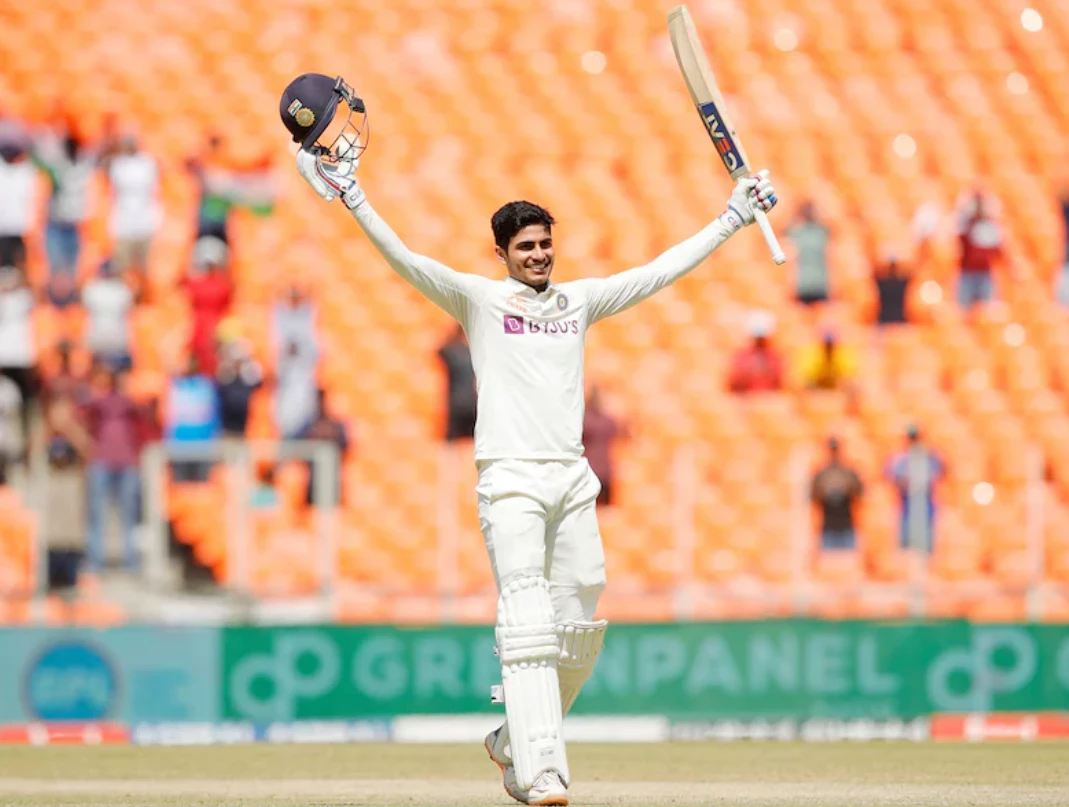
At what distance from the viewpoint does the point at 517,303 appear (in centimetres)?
605

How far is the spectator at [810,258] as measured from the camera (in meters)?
14.8

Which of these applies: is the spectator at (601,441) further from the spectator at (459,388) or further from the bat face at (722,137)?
the bat face at (722,137)

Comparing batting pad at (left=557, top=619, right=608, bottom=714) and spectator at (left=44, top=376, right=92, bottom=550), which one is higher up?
spectator at (left=44, top=376, right=92, bottom=550)

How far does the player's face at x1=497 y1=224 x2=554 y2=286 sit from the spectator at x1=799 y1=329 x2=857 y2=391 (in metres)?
8.32

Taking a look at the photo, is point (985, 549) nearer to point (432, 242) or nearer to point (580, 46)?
point (432, 242)

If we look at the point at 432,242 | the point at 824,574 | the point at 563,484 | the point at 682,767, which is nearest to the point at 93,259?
the point at 432,242

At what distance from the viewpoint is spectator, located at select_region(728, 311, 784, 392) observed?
46.9 feet

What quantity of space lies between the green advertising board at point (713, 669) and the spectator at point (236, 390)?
8.40ft

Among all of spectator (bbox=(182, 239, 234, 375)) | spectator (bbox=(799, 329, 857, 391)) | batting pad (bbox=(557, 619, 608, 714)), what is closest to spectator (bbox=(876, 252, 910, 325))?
spectator (bbox=(799, 329, 857, 391))

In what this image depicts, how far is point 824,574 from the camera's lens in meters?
12.8

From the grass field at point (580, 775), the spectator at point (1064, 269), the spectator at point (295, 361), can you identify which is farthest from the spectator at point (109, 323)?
the spectator at point (1064, 269)

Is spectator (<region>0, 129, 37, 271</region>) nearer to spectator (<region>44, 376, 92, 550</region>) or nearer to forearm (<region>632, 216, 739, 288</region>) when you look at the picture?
spectator (<region>44, 376, 92, 550</region>)

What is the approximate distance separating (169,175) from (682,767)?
8.85m

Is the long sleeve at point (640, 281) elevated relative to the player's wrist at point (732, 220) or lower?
lower
